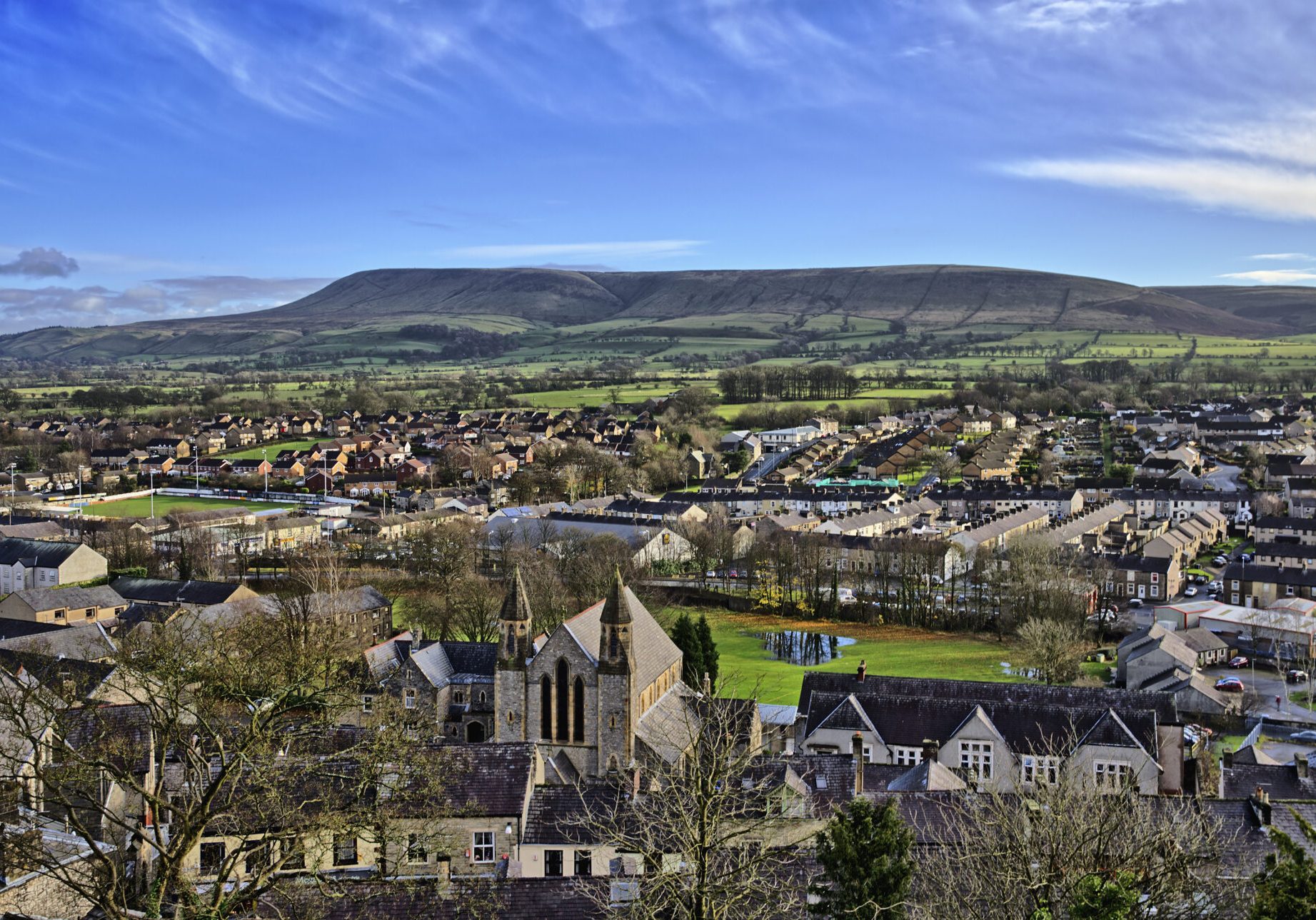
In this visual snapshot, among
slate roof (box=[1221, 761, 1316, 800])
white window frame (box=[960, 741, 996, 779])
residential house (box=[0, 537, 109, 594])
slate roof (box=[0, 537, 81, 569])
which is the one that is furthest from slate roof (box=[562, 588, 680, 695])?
slate roof (box=[0, 537, 81, 569])

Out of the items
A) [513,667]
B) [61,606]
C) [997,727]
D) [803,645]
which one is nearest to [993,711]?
[997,727]

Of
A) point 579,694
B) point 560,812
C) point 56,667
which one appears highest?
point 56,667

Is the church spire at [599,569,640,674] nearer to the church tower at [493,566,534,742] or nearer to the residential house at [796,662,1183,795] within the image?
the church tower at [493,566,534,742]

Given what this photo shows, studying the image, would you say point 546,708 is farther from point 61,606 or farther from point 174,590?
point 61,606

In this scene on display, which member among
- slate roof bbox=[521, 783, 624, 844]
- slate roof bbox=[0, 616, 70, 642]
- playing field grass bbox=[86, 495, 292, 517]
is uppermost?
slate roof bbox=[521, 783, 624, 844]

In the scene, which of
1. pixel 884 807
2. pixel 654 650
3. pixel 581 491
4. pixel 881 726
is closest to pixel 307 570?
pixel 654 650

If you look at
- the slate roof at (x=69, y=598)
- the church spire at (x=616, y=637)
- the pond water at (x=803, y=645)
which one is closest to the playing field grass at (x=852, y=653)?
the pond water at (x=803, y=645)
